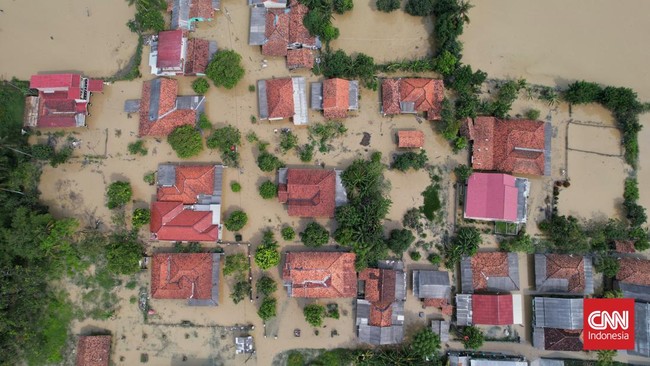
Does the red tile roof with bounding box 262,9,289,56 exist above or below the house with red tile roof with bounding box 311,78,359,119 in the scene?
above

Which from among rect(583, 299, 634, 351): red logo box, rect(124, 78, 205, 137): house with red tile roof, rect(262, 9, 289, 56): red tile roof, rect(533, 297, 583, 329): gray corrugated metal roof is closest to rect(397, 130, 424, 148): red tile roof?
rect(262, 9, 289, 56): red tile roof

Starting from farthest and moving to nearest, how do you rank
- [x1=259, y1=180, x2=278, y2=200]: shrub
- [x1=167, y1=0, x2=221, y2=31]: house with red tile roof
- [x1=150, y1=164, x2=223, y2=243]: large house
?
[x1=167, y1=0, x2=221, y2=31]: house with red tile roof → [x1=259, y1=180, x2=278, y2=200]: shrub → [x1=150, y1=164, x2=223, y2=243]: large house

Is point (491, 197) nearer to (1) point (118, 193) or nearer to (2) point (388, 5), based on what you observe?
(2) point (388, 5)

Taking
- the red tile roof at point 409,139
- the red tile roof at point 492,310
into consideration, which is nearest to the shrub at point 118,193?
the red tile roof at point 409,139

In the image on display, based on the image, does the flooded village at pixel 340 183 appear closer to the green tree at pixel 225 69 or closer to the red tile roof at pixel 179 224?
the red tile roof at pixel 179 224

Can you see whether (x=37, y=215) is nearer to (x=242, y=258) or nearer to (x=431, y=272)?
(x=242, y=258)

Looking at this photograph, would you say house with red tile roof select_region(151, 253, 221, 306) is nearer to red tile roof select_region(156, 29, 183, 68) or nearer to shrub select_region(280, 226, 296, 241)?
shrub select_region(280, 226, 296, 241)
